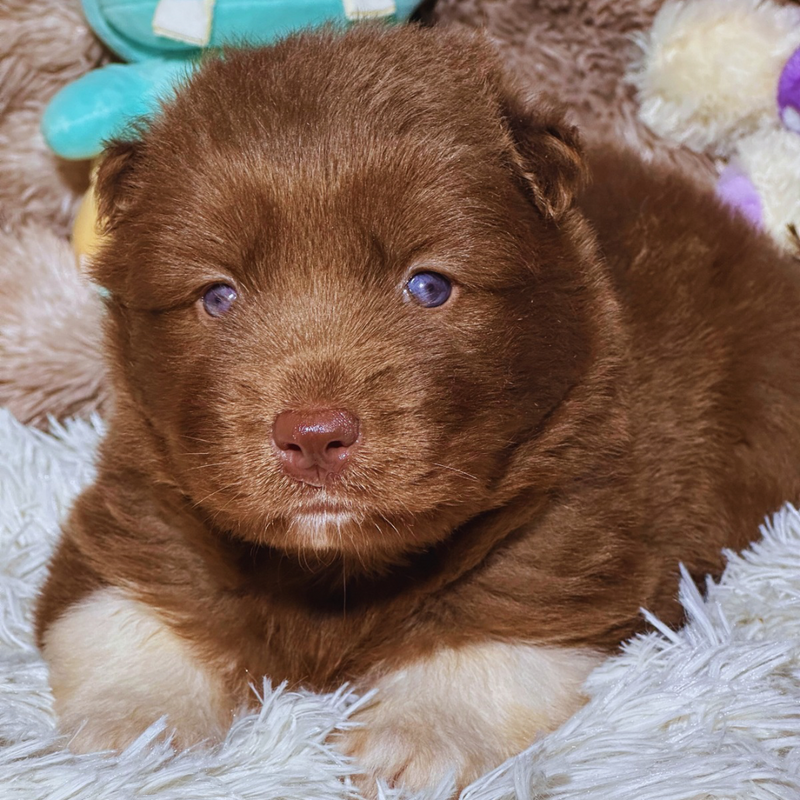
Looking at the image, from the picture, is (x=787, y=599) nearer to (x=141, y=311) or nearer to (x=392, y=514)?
(x=392, y=514)

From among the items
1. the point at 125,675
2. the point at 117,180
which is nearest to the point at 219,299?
the point at 117,180

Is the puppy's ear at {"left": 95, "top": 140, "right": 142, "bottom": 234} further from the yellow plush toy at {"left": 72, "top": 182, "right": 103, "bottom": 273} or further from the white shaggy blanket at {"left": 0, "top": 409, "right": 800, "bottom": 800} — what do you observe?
the yellow plush toy at {"left": 72, "top": 182, "right": 103, "bottom": 273}

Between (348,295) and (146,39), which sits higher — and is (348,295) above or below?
above

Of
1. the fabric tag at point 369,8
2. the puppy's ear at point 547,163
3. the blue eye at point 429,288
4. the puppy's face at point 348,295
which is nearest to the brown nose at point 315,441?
the puppy's face at point 348,295

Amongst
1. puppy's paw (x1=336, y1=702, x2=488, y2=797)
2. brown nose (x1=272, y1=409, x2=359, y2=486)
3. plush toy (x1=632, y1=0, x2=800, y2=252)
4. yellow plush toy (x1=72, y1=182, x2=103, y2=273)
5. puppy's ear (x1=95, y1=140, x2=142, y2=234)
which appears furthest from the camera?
plush toy (x1=632, y1=0, x2=800, y2=252)

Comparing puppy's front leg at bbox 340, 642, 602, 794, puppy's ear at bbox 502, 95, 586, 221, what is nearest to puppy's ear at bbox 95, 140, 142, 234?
puppy's ear at bbox 502, 95, 586, 221

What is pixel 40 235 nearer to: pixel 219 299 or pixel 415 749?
pixel 219 299

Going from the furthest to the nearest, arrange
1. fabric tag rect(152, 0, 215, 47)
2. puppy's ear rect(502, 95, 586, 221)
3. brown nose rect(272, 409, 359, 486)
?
fabric tag rect(152, 0, 215, 47)
puppy's ear rect(502, 95, 586, 221)
brown nose rect(272, 409, 359, 486)
